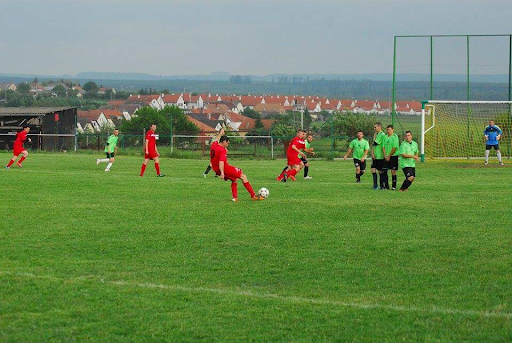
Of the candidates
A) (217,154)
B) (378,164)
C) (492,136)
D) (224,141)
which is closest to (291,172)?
(378,164)

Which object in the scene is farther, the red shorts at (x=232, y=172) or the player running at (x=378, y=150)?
the player running at (x=378, y=150)

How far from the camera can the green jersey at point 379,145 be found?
24.8 metres

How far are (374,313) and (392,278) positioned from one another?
2.09 metres

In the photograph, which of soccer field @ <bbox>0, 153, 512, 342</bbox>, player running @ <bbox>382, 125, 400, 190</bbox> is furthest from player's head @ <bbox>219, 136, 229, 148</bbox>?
player running @ <bbox>382, 125, 400, 190</bbox>

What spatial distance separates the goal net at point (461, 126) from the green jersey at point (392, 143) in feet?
54.7

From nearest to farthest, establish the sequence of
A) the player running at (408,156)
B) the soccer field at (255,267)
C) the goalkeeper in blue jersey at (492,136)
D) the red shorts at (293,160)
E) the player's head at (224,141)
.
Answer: the soccer field at (255,267)
the player's head at (224,141)
the player running at (408,156)
the red shorts at (293,160)
the goalkeeper in blue jersey at (492,136)

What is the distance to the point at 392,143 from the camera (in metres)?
24.5

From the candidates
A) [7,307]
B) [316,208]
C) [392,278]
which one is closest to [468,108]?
[316,208]

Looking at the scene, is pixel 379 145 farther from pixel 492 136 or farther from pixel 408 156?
pixel 492 136

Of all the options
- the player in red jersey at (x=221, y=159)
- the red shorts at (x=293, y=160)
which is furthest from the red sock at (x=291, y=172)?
the player in red jersey at (x=221, y=159)

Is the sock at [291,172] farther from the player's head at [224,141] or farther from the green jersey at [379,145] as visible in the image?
the player's head at [224,141]

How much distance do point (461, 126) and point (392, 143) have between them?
19070 millimetres

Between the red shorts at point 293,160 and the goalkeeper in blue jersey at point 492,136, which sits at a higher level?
the goalkeeper in blue jersey at point 492,136

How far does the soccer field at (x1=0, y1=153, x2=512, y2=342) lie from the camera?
348 inches
